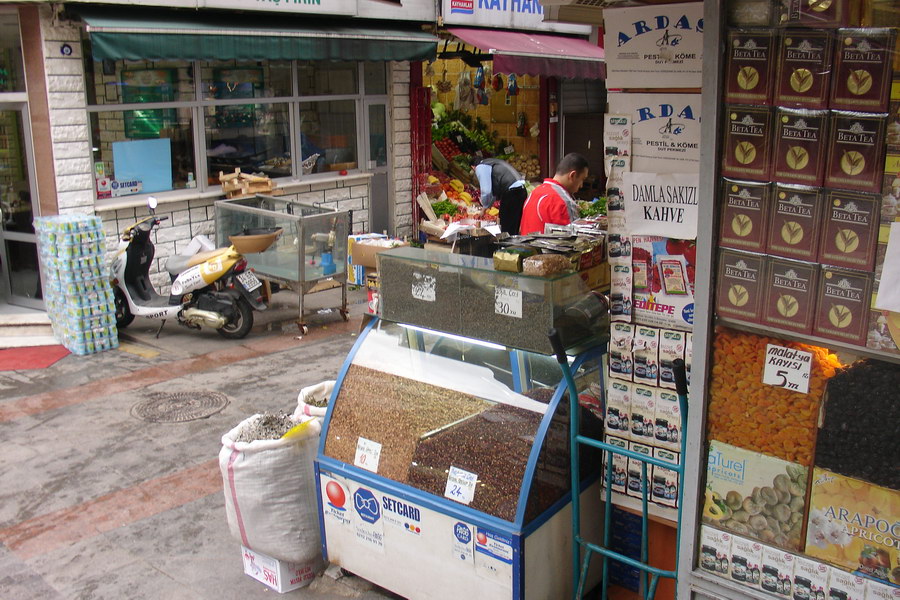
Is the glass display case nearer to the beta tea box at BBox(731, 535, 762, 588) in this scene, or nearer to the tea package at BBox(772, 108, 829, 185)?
the beta tea box at BBox(731, 535, 762, 588)

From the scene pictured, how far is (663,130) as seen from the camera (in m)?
3.82

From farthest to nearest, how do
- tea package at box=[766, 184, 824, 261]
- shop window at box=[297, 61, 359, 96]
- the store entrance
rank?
shop window at box=[297, 61, 359, 96]
the store entrance
tea package at box=[766, 184, 824, 261]

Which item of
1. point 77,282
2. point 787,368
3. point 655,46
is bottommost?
point 77,282

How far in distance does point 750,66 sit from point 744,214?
1.70 ft

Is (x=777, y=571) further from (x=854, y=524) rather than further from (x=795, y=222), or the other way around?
(x=795, y=222)

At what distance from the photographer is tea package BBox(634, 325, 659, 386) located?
3881mm

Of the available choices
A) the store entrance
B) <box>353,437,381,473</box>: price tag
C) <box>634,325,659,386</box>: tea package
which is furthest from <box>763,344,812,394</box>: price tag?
the store entrance

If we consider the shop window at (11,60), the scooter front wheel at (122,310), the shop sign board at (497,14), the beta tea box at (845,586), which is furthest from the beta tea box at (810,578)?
the shop sign board at (497,14)

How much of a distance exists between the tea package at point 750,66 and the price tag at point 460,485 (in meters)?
2.02

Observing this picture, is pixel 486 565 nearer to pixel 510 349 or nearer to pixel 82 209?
pixel 510 349

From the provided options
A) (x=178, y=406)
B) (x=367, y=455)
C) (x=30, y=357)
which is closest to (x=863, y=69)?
(x=367, y=455)

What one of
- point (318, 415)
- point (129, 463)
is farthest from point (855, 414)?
point (129, 463)

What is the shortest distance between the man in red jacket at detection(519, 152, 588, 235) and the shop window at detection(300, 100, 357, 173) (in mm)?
5632

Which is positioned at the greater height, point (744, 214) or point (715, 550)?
point (744, 214)
